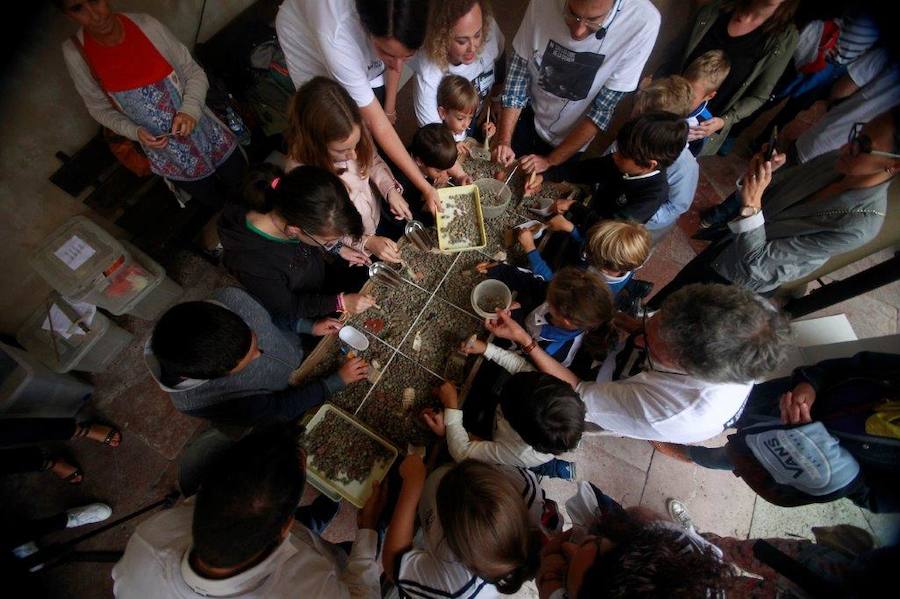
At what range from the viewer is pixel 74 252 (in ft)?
8.51

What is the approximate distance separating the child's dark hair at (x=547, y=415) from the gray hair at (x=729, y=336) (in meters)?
0.49

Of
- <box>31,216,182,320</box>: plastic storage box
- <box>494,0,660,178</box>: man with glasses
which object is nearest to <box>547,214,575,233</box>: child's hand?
<box>494,0,660,178</box>: man with glasses

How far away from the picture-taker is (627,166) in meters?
2.17

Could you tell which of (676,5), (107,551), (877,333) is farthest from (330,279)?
(877,333)

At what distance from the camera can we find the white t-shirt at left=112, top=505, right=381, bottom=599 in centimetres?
121

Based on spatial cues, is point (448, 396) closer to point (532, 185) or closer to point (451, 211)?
point (451, 211)

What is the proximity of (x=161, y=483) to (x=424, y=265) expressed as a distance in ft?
8.18

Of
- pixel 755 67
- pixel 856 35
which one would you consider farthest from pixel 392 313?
pixel 856 35

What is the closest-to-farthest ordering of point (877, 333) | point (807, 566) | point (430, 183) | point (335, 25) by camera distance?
point (807, 566)
point (335, 25)
point (430, 183)
point (877, 333)

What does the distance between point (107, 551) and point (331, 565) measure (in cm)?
216

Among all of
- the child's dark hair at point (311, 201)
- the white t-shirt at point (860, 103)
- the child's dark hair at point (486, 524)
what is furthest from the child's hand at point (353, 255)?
the white t-shirt at point (860, 103)

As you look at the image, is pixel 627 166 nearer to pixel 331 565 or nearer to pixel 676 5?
pixel 331 565

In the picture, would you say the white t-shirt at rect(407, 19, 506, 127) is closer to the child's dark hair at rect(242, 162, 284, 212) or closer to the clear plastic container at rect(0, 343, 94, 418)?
the child's dark hair at rect(242, 162, 284, 212)

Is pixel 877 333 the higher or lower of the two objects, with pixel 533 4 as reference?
lower
